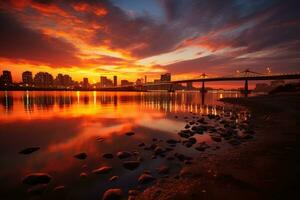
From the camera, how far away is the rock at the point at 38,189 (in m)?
5.90

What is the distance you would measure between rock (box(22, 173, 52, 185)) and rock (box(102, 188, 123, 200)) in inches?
108

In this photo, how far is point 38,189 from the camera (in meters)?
6.11

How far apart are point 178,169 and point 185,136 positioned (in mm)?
5937

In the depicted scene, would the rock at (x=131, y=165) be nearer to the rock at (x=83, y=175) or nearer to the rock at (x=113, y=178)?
the rock at (x=113, y=178)

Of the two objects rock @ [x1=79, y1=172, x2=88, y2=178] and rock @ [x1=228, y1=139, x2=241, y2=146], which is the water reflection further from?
rock @ [x1=79, y1=172, x2=88, y2=178]

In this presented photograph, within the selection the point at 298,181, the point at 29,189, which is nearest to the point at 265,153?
the point at 298,181

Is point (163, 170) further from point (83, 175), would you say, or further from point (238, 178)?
point (83, 175)

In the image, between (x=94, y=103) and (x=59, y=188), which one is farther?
(x=94, y=103)

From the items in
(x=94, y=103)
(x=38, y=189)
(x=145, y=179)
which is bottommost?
(x=38, y=189)

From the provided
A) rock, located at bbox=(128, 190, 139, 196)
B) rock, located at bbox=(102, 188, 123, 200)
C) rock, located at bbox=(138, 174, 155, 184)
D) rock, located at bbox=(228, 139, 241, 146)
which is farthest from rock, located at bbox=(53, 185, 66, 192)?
rock, located at bbox=(228, 139, 241, 146)

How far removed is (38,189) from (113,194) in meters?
2.84

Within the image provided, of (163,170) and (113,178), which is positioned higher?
(163,170)

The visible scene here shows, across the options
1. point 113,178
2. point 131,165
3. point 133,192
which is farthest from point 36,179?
point 133,192

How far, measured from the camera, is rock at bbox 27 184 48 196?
5902mm
